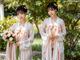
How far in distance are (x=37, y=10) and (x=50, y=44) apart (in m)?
2.39

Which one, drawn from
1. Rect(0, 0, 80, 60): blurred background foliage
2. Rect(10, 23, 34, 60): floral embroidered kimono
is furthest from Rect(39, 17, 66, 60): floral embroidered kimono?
Rect(0, 0, 80, 60): blurred background foliage

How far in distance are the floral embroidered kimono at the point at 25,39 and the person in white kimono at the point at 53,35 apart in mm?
306

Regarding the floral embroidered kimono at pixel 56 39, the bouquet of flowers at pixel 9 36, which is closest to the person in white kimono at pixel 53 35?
the floral embroidered kimono at pixel 56 39

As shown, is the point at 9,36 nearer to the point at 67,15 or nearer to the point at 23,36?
the point at 23,36

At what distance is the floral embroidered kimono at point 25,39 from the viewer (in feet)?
24.2

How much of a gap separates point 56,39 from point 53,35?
0.11m

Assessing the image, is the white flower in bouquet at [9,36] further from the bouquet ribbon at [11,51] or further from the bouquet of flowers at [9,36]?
the bouquet ribbon at [11,51]

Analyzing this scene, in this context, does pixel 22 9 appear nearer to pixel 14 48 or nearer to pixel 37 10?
pixel 14 48

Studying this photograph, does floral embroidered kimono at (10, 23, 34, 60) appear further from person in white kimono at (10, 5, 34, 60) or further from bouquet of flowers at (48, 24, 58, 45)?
bouquet of flowers at (48, 24, 58, 45)

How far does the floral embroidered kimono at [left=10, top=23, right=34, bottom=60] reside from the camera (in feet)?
24.2

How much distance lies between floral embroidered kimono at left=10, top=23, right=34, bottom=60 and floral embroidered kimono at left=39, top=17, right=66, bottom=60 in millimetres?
306

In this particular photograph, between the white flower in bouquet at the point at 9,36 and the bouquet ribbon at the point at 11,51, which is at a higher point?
the white flower in bouquet at the point at 9,36

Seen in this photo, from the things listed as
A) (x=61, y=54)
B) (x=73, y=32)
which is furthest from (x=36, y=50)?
(x=61, y=54)

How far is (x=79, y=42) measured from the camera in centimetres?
1112
